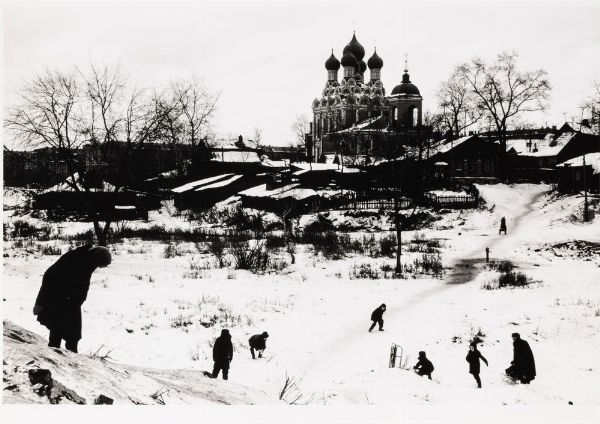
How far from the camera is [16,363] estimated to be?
4910 mm

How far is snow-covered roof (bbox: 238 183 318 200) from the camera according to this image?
110ft

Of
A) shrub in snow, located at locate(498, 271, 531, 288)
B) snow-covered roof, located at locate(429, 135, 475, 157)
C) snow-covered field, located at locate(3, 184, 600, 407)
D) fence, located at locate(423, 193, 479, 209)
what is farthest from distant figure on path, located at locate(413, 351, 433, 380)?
snow-covered roof, located at locate(429, 135, 475, 157)

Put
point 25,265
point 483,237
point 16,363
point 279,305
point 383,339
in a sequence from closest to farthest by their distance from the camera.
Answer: point 16,363, point 383,339, point 279,305, point 25,265, point 483,237

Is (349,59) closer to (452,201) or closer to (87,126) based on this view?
(452,201)

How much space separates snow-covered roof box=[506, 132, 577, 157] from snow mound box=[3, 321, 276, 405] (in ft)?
145

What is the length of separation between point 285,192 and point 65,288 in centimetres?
2951

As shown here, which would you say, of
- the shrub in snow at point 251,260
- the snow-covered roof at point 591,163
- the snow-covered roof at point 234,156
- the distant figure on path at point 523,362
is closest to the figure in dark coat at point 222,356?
the distant figure on path at point 523,362

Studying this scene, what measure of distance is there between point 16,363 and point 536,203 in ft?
107

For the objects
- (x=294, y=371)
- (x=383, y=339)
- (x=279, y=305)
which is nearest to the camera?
(x=294, y=371)

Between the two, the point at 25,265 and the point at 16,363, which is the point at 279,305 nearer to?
the point at 25,265

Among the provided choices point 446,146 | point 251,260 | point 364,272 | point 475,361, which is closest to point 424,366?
point 475,361

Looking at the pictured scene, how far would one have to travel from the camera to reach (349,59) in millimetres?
74250

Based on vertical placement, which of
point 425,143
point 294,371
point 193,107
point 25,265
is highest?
point 193,107

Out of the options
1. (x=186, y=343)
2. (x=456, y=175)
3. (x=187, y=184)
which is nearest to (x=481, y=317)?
(x=186, y=343)
